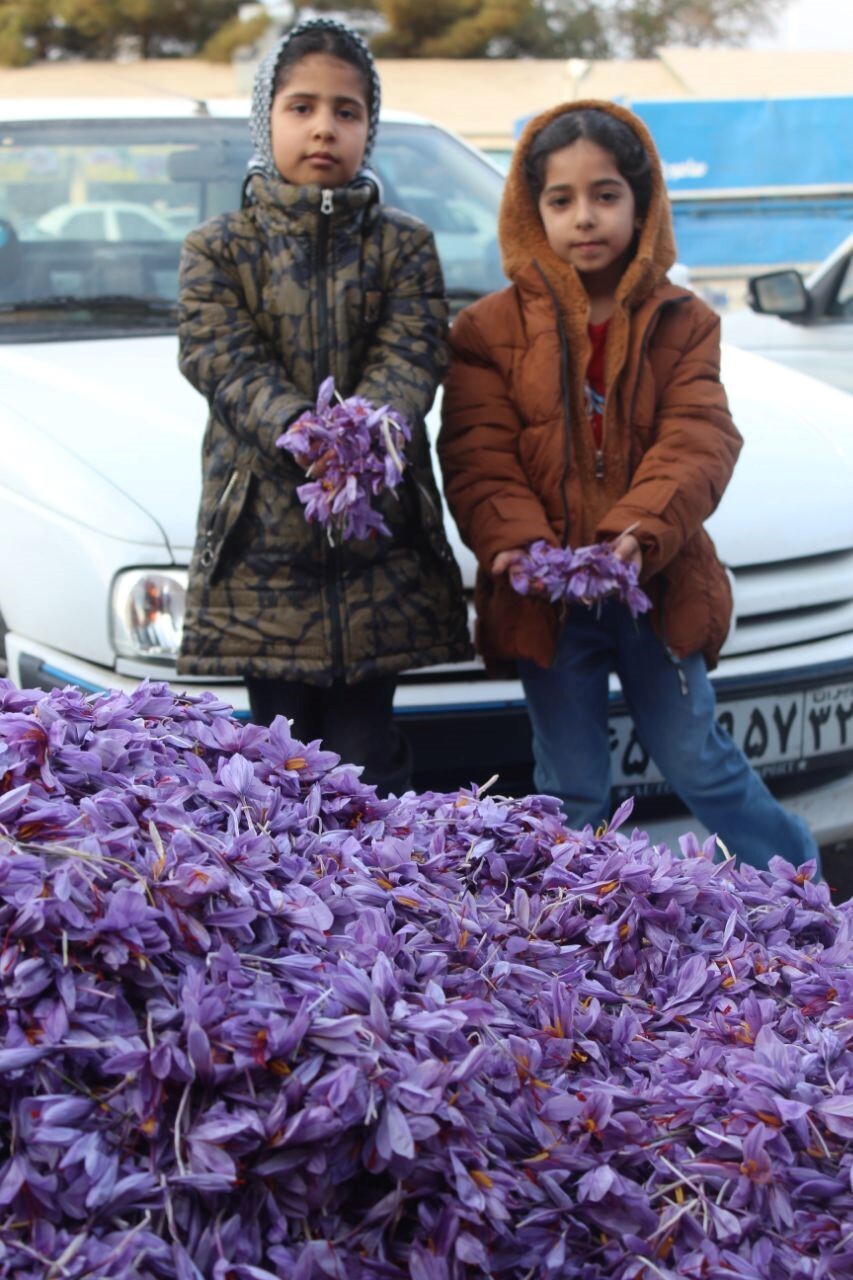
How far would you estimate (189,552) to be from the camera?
3.12 meters

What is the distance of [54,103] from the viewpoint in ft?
16.2

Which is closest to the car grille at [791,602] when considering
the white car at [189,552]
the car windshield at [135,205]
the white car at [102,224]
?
the white car at [189,552]

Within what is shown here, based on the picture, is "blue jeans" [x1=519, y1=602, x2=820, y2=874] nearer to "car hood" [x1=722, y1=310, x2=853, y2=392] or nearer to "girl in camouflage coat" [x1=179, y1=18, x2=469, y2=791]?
"girl in camouflage coat" [x1=179, y1=18, x2=469, y2=791]

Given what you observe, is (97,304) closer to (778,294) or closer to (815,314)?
(778,294)

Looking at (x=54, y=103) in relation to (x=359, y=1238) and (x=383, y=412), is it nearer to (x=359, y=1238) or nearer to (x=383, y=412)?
(x=383, y=412)

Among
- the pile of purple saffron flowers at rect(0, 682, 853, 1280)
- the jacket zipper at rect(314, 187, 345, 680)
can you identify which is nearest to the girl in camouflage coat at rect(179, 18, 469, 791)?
the jacket zipper at rect(314, 187, 345, 680)

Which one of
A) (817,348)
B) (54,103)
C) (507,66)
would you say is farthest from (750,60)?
(54,103)

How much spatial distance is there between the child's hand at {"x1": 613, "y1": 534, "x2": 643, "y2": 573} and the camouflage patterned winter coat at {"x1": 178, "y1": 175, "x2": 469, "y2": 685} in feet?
1.17

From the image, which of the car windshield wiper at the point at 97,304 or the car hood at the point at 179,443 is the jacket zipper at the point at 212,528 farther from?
the car windshield wiper at the point at 97,304

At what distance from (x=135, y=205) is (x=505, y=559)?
253 centimetres

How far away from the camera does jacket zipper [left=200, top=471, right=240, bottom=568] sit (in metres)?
2.89

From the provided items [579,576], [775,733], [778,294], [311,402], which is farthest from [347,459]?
[778,294]

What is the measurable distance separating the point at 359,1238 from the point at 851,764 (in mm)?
2502

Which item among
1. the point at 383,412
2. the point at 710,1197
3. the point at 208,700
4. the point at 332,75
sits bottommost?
the point at 710,1197
